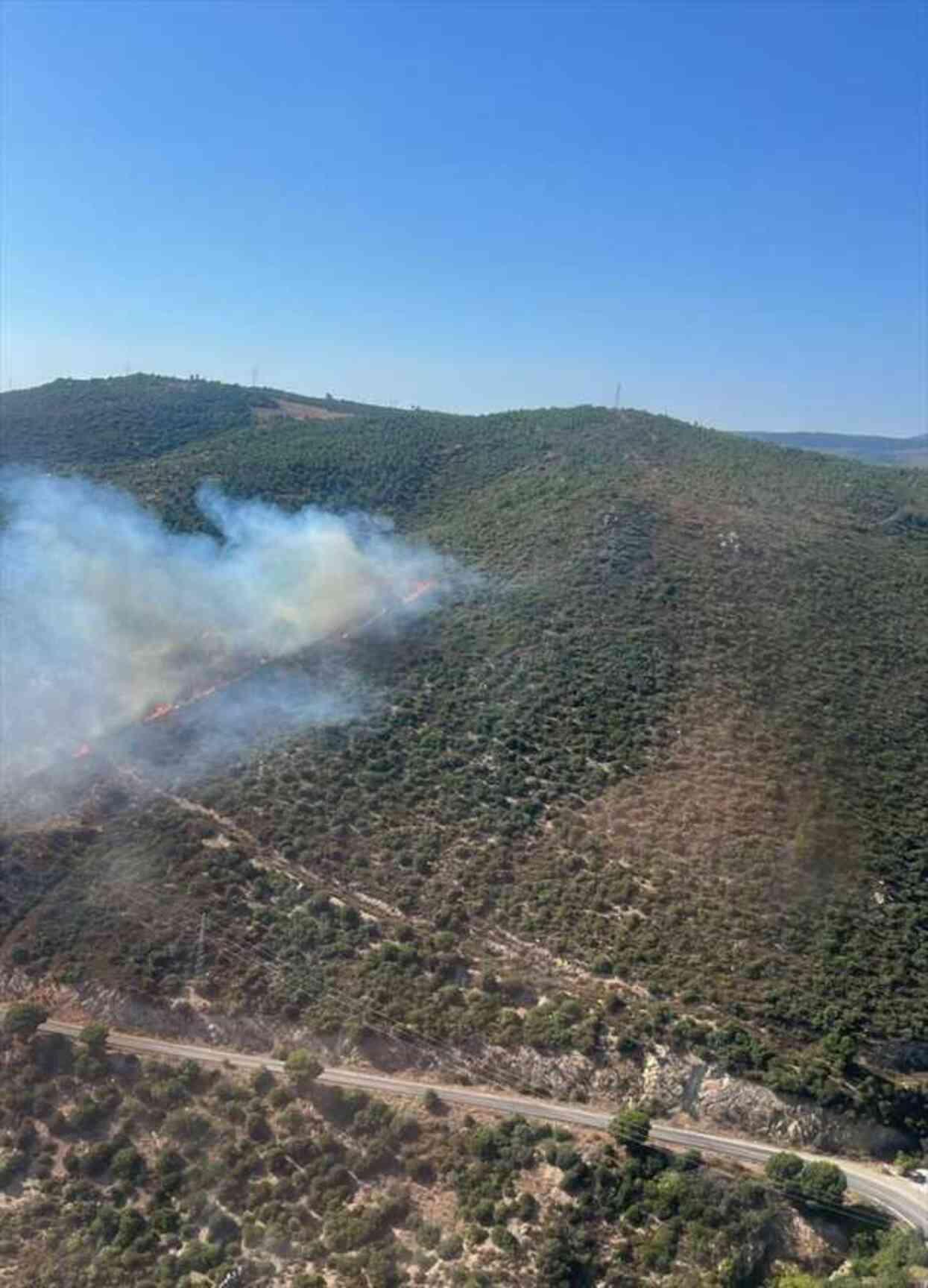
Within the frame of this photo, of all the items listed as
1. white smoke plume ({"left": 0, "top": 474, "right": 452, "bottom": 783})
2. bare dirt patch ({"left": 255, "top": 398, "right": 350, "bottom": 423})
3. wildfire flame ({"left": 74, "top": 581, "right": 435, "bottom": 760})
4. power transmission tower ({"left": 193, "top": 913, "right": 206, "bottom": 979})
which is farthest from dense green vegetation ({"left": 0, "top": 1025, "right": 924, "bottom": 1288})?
bare dirt patch ({"left": 255, "top": 398, "right": 350, "bottom": 423})

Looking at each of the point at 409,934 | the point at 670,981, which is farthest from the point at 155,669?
the point at 670,981

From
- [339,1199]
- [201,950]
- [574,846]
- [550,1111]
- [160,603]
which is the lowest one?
[339,1199]

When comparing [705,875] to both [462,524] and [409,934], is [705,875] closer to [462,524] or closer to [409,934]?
[409,934]

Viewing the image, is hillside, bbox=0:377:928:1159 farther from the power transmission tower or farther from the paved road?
the paved road

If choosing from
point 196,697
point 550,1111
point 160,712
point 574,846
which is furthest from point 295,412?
point 550,1111

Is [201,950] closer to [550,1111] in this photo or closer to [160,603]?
[550,1111]

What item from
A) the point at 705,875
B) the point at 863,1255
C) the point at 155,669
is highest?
the point at 155,669

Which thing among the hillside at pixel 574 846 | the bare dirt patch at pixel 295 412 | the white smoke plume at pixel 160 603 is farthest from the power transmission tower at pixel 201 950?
the bare dirt patch at pixel 295 412
